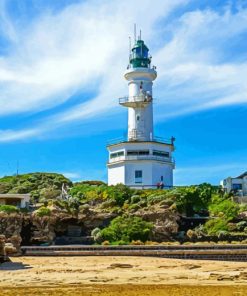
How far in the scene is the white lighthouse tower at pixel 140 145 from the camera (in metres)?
43.3

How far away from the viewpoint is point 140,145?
43.8m

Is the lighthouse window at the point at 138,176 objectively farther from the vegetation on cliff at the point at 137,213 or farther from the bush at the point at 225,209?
the bush at the point at 225,209

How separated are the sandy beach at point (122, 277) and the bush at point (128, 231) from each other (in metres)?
6.96

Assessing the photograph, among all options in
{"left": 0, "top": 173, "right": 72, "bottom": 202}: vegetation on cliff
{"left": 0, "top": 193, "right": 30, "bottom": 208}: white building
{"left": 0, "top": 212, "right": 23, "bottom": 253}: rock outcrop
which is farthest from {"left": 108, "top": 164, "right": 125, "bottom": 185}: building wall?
{"left": 0, "top": 212, "right": 23, "bottom": 253}: rock outcrop

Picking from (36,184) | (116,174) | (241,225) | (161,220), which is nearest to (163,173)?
(116,174)

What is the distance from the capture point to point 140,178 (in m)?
43.3

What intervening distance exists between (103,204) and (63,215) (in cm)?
403

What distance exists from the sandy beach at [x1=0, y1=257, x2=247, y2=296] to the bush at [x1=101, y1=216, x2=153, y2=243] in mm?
6960

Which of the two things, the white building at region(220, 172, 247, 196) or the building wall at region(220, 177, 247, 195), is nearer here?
the white building at region(220, 172, 247, 196)

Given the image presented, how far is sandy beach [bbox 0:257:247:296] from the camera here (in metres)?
12.4

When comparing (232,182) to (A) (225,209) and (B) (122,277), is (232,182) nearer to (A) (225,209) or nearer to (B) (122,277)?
(A) (225,209)

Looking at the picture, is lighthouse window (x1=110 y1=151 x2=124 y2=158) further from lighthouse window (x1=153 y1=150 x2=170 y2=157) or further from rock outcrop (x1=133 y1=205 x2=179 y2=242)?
rock outcrop (x1=133 y1=205 x2=179 y2=242)

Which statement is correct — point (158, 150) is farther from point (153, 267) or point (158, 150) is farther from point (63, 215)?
point (153, 267)

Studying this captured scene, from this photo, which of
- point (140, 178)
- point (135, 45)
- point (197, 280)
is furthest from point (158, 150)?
point (197, 280)
